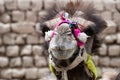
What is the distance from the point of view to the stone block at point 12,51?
5.55 m

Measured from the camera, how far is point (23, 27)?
5.47m

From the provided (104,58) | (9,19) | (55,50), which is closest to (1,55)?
(9,19)

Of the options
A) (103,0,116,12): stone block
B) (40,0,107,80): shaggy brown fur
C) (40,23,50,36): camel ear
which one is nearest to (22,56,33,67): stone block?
(103,0,116,12): stone block

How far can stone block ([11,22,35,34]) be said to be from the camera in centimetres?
545

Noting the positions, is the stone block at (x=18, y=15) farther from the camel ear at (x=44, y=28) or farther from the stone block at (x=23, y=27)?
the camel ear at (x=44, y=28)

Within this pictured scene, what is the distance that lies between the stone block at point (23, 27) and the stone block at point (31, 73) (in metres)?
0.49

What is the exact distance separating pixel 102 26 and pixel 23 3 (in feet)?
11.1

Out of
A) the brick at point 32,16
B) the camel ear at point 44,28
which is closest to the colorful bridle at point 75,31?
the camel ear at point 44,28

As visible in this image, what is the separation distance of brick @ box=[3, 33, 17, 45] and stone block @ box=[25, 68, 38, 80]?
417mm

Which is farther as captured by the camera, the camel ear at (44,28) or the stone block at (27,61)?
the stone block at (27,61)

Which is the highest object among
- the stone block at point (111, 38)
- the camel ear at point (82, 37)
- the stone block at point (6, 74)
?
the camel ear at point (82, 37)

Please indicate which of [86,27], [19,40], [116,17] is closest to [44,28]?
[86,27]

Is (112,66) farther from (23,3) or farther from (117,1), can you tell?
(23,3)

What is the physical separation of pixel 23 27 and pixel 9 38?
260mm
